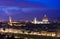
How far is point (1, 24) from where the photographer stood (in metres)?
28.0

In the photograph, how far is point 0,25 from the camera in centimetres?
2780

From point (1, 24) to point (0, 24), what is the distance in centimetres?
25

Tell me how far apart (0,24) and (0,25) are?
0.42 feet

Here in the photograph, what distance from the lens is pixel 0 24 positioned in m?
27.7

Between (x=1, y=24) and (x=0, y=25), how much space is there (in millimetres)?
202
